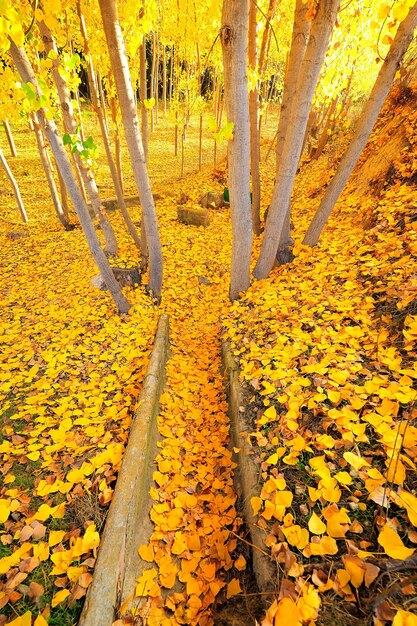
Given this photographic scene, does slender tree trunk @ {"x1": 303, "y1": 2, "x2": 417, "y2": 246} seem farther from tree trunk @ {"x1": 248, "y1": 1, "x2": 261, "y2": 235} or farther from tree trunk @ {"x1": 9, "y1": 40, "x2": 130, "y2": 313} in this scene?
tree trunk @ {"x1": 9, "y1": 40, "x2": 130, "y2": 313}

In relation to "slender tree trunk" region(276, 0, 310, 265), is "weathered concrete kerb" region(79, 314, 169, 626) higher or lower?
lower

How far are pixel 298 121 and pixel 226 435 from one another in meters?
3.15

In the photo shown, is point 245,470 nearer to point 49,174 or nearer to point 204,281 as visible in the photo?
point 204,281

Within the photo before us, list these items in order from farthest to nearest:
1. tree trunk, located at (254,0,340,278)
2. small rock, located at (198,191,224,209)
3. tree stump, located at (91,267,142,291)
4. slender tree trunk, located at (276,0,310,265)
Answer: small rock, located at (198,191,224,209)
tree stump, located at (91,267,142,291)
slender tree trunk, located at (276,0,310,265)
tree trunk, located at (254,0,340,278)

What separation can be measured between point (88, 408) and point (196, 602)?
5.29ft

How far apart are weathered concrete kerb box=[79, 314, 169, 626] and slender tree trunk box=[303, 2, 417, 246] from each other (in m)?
3.15

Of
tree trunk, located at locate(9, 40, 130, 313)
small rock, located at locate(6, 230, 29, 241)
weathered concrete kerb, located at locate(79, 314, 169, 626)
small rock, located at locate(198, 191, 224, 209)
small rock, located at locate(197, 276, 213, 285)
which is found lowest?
small rock, located at locate(6, 230, 29, 241)

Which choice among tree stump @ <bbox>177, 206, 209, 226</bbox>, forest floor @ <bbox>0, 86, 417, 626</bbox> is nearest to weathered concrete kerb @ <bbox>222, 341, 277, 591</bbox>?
forest floor @ <bbox>0, 86, 417, 626</bbox>

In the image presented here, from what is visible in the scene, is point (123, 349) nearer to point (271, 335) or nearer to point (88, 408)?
point (88, 408)

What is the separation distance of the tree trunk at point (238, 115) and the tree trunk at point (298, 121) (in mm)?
348

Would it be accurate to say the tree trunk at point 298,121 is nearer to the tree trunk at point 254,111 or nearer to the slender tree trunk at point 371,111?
the slender tree trunk at point 371,111

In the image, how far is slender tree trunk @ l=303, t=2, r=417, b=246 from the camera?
114 inches

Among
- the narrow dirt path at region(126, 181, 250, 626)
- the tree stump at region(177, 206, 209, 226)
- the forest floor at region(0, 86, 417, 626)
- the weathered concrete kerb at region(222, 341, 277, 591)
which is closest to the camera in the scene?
the forest floor at region(0, 86, 417, 626)

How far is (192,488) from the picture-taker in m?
2.21
